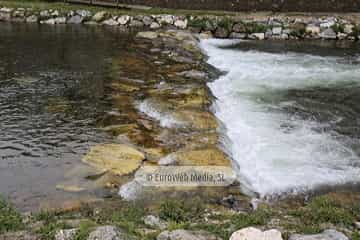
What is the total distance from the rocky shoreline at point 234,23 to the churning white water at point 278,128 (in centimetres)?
470

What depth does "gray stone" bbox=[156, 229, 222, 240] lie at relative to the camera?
246 inches

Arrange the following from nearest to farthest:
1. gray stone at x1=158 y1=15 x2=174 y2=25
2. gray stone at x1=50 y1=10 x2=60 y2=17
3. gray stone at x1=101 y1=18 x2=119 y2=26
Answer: gray stone at x1=158 y1=15 x2=174 y2=25, gray stone at x1=101 y1=18 x2=119 y2=26, gray stone at x1=50 y1=10 x2=60 y2=17

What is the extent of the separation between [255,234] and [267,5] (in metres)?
23.3

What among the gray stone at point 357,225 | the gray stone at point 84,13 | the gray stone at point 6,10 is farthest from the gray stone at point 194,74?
the gray stone at point 6,10

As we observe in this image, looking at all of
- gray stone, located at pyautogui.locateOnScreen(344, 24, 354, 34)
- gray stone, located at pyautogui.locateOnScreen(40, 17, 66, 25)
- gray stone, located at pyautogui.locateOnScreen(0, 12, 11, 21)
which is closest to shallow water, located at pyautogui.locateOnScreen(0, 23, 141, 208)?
gray stone, located at pyautogui.locateOnScreen(40, 17, 66, 25)

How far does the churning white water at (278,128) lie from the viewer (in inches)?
378

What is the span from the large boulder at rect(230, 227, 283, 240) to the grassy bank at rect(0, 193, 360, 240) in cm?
27

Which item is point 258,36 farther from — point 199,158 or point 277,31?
point 199,158

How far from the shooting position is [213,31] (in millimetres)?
24906

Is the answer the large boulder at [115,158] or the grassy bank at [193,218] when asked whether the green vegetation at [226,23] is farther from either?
the grassy bank at [193,218]

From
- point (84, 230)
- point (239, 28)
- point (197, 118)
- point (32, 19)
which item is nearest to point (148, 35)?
point (239, 28)

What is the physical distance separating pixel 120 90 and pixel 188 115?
3.42 metres

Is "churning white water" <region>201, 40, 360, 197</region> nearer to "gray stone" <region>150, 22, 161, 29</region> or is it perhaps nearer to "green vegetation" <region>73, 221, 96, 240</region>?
"green vegetation" <region>73, 221, 96, 240</region>

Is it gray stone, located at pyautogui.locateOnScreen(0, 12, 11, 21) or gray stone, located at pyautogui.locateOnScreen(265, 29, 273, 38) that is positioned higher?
gray stone, located at pyautogui.locateOnScreen(265, 29, 273, 38)
